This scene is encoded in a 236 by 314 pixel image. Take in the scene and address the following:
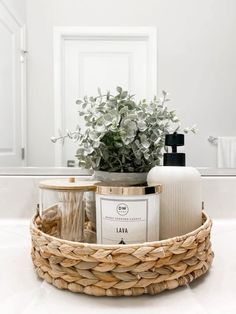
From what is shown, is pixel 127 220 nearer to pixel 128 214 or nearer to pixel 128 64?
pixel 128 214

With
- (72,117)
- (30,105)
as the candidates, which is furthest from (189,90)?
(30,105)

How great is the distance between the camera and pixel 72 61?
2.58 ft

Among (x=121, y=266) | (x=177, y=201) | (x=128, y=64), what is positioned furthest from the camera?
(x=128, y=64)

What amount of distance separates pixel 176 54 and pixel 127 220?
0.55 m

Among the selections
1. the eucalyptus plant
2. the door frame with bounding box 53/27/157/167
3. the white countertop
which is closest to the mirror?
the door frame with bounding box 53/27/157/167

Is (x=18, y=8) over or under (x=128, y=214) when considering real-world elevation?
over

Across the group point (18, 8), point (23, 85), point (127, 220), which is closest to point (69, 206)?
point (127, 220)

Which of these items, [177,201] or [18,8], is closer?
[177,201]

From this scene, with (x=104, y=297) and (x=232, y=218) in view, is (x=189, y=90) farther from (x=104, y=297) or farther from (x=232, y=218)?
(x=104, y=297)

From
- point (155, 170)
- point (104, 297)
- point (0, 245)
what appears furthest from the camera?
point (0, 245)

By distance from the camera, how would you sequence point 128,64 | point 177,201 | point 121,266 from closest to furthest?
point 121,266 → point 177,201 → point 128,64

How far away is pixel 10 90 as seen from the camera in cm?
80

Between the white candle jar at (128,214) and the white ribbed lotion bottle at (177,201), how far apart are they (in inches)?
2.1

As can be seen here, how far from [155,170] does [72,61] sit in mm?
457
